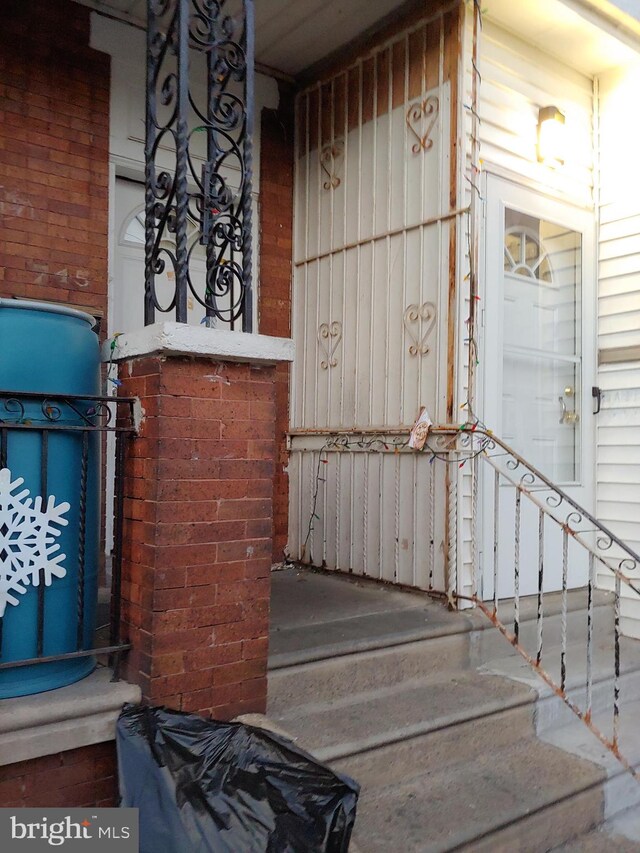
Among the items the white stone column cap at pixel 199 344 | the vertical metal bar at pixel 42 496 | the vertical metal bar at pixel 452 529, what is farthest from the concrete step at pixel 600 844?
the white stone column cap at pixel 199 344

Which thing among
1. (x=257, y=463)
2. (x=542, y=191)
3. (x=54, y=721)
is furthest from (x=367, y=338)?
(x=54, y=721)

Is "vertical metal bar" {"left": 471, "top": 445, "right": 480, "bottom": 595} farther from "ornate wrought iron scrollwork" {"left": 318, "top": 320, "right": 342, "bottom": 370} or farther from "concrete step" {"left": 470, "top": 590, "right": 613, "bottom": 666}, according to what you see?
"ornate wrought iron scrollwork" {"left": 318, "top": 320, "right": 342, "bottom": 370}

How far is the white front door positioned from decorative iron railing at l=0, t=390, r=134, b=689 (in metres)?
2.43

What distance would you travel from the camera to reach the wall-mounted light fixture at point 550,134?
4531 millimetres

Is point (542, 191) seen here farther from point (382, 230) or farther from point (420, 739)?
point (420, 739)

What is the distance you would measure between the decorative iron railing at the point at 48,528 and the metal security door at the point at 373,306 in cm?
213

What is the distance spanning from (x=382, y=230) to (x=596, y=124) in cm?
182

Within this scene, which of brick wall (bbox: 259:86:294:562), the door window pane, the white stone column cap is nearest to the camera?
the white stone column cap

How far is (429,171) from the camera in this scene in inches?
169

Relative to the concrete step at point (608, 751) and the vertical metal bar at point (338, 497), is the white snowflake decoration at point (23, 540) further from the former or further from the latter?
the vertical metal bar at point (338, 497)

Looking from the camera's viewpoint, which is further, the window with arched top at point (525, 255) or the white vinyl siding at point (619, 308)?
the white vinyl siding at point (619, 308)

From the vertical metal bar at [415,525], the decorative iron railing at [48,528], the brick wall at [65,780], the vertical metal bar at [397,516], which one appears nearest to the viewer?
the brick wall at [65,780]

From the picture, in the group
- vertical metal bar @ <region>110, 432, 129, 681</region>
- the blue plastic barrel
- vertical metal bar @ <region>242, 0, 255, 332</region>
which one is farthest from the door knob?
the blue plastic barrel

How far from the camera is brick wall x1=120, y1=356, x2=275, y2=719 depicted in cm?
246
